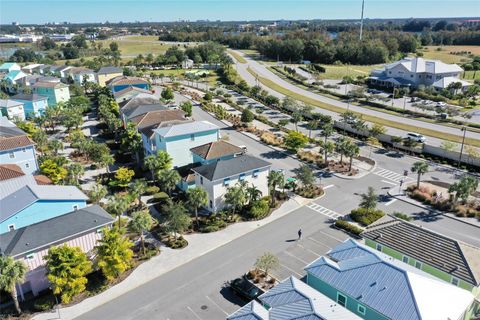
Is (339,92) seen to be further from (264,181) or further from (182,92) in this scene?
(264,181)

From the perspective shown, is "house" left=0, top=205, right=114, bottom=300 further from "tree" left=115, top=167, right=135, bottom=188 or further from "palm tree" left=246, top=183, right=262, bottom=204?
"palm tree" left=246, top=183, right=262, bottom=204

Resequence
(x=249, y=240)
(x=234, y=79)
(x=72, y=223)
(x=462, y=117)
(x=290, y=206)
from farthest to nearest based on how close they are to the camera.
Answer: (x=234, y=79), (x=462, y=117), (x=290, y=206), (x=249, y=240), (x=72, y=223)

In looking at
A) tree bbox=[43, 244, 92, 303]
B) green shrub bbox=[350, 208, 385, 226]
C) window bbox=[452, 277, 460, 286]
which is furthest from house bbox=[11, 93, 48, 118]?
window bbox=[452, 277, 460, 286]

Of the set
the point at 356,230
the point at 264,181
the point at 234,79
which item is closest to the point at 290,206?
the point at 264,181

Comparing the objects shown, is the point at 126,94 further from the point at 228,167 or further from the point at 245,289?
the point at 245,289

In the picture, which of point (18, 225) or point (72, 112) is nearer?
point (18, 225)

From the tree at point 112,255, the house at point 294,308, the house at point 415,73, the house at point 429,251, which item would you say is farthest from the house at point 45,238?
the house at point 415,73
